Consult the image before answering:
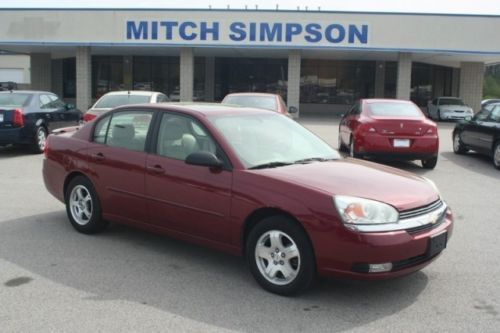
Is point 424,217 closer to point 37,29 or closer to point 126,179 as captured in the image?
point 126,179

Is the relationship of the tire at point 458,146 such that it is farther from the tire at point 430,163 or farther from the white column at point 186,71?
the white column at point 186,71

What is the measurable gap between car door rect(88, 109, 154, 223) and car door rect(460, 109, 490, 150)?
971 cm

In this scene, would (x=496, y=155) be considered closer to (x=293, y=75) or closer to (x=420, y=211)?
(x=420, y=211)

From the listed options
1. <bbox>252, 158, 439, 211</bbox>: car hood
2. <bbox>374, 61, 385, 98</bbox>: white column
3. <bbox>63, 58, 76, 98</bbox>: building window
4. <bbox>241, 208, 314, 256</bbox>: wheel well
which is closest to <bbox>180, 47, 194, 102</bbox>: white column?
<bbox>63, 58, 76, 98</bbox>: building window

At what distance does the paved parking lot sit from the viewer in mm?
4043

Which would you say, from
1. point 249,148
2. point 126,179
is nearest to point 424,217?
point 249,148

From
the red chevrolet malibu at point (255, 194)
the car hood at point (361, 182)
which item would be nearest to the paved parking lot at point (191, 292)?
the red chevrolet malibu at point (255, 194)

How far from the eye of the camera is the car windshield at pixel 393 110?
12112mm

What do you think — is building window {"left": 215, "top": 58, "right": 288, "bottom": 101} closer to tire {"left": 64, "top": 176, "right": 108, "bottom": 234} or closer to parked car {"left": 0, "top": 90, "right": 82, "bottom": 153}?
parked car {"left": 0, "top": 90, "right": 82, "bottom": 153}

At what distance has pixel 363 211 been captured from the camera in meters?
4.28

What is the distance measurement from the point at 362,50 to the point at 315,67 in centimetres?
824

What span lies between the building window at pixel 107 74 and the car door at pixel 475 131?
25.8 m

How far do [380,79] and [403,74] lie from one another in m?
7.15

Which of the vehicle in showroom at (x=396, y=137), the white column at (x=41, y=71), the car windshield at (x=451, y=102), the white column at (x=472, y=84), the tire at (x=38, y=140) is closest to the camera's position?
the vehicle in showroom at (x=396, y=137)
